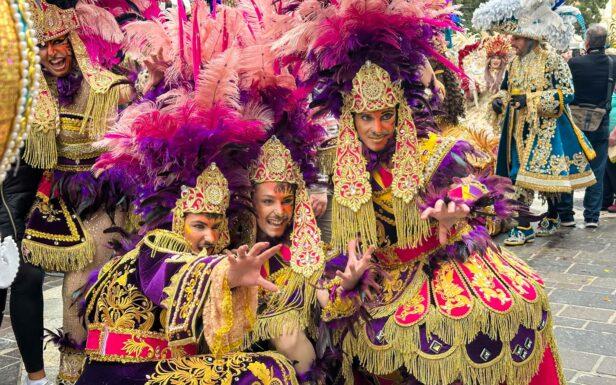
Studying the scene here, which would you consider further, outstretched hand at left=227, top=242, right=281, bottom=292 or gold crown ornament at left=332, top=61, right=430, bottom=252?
gold crown ornament at left=332, top=61, right=430, bottom=252

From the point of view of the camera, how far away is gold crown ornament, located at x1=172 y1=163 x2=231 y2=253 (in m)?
3.09

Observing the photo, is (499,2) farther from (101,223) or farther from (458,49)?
(101,223)

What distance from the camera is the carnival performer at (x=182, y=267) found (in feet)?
8.93

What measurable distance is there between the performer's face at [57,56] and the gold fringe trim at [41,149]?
13.3 inches

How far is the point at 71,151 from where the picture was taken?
4109 millimetres

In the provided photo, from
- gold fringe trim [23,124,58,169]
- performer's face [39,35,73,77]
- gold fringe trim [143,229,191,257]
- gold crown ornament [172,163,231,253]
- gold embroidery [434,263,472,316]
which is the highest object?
performer's face [39,35,73,77]

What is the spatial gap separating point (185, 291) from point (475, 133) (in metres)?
5.85

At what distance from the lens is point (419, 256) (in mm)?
3420

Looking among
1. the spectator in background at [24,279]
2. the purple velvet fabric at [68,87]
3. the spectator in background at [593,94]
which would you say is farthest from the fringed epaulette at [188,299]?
the spectator in background at [593,94]

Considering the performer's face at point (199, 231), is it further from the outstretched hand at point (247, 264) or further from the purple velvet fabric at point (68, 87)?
the purple velvet fabric at point (68, 87)

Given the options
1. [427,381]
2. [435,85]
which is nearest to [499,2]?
[435,85]

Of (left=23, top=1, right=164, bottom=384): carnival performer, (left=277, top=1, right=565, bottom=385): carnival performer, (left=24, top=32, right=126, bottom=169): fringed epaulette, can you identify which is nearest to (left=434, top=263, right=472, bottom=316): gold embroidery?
(left=277, top=1, right=565, bottom=385): carnival performer

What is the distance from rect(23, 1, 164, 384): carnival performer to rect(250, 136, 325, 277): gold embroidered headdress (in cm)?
108

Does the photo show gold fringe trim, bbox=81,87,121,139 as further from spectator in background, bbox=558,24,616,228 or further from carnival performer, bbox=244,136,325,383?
spectator in background, bbox=558,24,616,228
